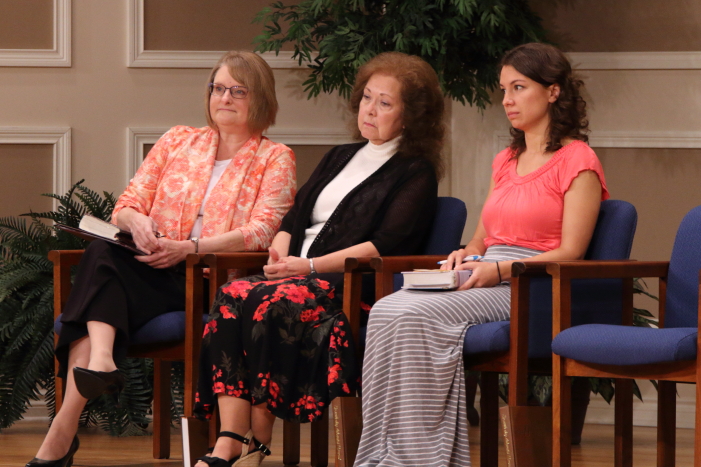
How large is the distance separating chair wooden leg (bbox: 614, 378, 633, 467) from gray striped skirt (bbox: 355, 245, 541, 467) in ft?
1.56

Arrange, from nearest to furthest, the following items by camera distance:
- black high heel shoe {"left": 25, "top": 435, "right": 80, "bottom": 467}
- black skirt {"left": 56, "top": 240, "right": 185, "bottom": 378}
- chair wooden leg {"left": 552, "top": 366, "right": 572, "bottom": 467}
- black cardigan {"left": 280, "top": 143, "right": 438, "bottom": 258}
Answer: chair wooden leg {"left": 552, "top": 366, "right": 572, "bottom": 467}
black high heel shoe {"left": 25, "top": 435, "right": 80, "bottom": 467}
black skirt {"left": 56, "top": 240, "right": 185, "bottom": 378}
black cardigan {"left": 280, "top": 143, "right": 438, "bottom": 258}

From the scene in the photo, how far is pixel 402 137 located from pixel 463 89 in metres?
0.67

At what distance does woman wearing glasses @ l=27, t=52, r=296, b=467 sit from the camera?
2543 millimetres

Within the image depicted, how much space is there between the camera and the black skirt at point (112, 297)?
257 cm

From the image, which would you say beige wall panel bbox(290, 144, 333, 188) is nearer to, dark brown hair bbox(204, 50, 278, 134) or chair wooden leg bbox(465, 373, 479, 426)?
dark brown hair bbox(204, 50, 278, 134)

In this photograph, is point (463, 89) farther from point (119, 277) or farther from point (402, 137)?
point (119, 277)

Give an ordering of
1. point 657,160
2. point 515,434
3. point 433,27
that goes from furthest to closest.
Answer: point 657,160 → point 433,27 → point 515,434

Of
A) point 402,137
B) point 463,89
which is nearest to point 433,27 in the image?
point 463,89

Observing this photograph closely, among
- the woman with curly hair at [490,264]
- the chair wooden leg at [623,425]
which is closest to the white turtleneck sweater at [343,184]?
the woman with curly hair at [490,264]

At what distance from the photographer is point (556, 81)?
2.56 metres

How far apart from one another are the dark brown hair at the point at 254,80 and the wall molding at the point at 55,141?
113 cm

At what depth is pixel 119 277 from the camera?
8.65 ft

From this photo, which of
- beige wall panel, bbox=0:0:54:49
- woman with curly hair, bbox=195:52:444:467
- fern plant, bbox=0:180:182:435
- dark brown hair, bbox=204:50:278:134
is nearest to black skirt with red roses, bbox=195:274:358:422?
woman with curly hair, bbox=195:52:444:467

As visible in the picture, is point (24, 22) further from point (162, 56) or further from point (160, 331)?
point (160, 331)
